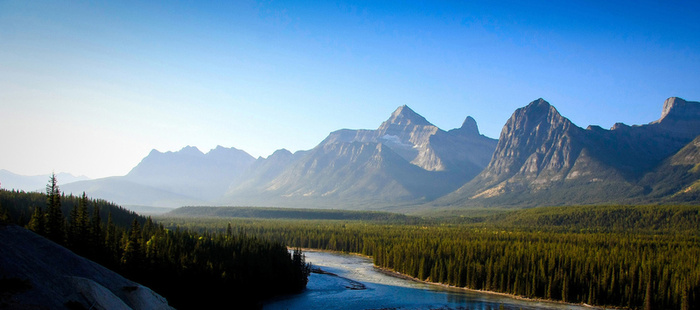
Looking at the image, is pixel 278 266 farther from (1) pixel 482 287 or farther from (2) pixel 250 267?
(1) pixel 482 287

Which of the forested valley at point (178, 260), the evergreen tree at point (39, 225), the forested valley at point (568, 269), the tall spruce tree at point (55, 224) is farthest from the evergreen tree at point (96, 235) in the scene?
the forested valley at point (568, 269)

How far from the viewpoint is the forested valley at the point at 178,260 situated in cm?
6078

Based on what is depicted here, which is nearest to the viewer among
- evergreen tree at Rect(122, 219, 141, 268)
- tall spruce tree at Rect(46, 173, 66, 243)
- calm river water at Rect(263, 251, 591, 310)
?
tall spruce tree at Rect(46, 173, 66, 243)

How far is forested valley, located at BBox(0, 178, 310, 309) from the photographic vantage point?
6078 cm

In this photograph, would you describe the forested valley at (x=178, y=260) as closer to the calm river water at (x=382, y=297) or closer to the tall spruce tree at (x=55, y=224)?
the tall spruce tree at (x=55, y=224)

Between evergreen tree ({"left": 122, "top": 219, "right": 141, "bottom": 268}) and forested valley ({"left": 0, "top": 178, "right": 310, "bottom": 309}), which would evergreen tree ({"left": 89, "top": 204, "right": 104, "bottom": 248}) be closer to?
forested valley ({"left": 0, "top": 178, "right": 310, "bottom": 309})

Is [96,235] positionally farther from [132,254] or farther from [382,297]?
[382,297]

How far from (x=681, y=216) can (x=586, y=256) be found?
120708 mm

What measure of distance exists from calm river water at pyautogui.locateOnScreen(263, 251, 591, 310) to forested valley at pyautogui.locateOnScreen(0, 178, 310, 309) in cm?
458

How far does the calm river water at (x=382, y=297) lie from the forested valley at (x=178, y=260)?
4.58 m

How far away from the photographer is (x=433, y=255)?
117 meters

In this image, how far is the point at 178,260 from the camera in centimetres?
7381

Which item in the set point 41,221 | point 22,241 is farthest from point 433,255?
point 22,241

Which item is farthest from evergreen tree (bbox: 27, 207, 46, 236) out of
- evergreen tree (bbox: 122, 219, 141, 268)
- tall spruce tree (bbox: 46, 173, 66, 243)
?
evergreen tree (bbox: 122, 219, 141, 268)
